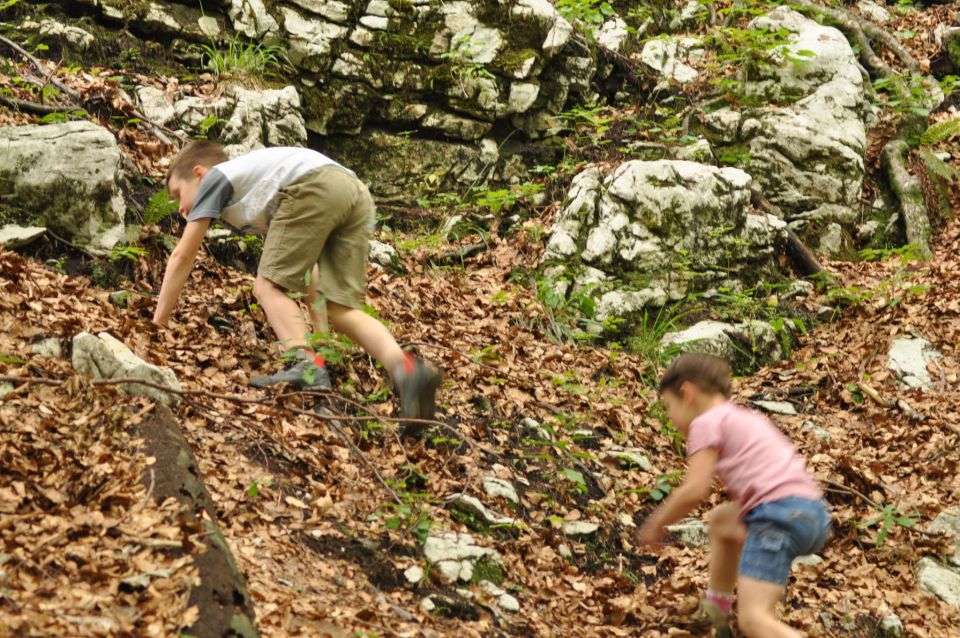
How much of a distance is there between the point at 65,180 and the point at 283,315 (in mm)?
2170

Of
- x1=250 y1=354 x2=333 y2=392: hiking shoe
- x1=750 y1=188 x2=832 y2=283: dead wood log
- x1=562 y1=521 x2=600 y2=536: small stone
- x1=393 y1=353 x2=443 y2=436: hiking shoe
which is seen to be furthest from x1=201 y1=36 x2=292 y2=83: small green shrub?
x1=562 y1=521 x2=600 y2=536: small stone

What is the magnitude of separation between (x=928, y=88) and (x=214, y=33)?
940cm

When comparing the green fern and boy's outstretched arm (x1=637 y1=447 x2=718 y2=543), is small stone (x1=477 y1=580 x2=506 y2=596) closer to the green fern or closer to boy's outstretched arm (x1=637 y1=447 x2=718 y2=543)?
boy's outstretched arm (x1=637 y1=447 x2=718 y2=543)

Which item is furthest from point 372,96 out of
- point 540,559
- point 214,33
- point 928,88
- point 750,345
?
point 928,88

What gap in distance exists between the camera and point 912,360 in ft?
23.1

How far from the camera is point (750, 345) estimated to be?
752 centimetres

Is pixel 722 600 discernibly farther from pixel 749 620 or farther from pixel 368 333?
pixel 368 333

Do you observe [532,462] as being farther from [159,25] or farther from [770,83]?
[770,83]

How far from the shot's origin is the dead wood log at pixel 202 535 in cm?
277

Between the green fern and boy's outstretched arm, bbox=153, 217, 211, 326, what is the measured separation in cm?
923

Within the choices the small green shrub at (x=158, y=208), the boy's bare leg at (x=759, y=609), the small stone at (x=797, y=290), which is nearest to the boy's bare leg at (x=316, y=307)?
the small green shrub at (x=158, y=208)

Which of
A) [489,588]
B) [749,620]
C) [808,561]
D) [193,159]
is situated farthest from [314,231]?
[808,561]

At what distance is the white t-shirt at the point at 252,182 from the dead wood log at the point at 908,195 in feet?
23.4

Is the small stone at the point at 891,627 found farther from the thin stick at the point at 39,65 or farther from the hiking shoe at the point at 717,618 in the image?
the thin stick at the point at 39,65
